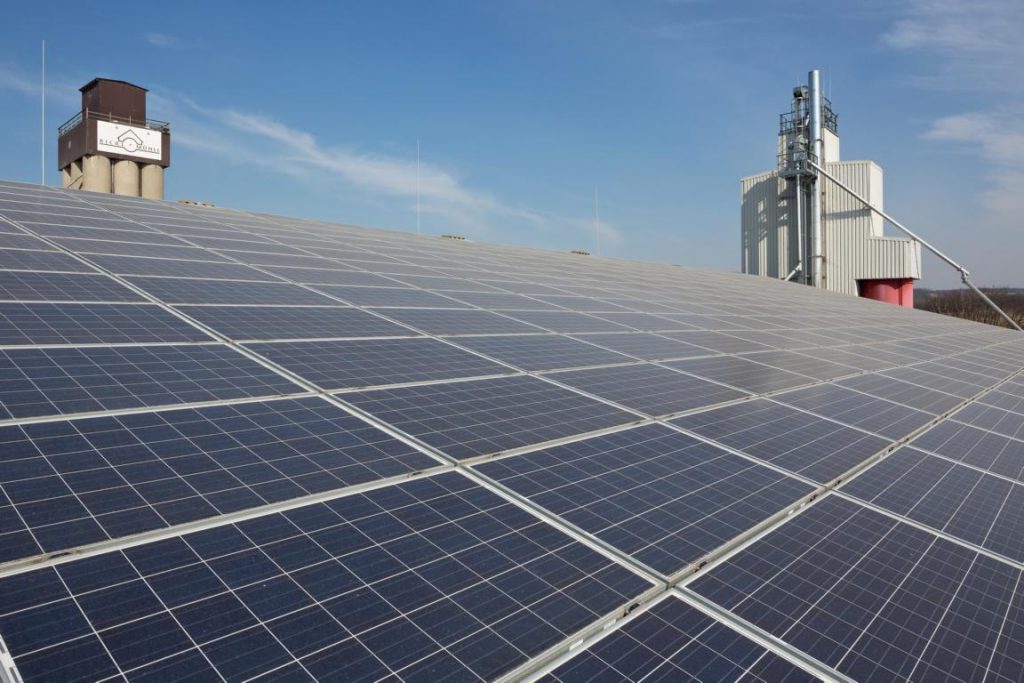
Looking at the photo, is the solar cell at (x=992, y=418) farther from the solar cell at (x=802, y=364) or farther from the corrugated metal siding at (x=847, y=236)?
the corrugated metal siding at (x=847, y=236)

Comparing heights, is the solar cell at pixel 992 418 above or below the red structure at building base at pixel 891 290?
below

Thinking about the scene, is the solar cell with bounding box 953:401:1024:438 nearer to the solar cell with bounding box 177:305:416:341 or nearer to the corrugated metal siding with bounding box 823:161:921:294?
the solar cell with bounding box 177:305:416:341

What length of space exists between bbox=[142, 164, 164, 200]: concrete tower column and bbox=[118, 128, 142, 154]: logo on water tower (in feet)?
3.82

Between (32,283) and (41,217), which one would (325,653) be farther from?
(41,217)

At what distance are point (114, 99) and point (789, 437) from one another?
129ft

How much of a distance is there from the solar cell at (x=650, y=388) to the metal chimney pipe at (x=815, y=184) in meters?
40.9

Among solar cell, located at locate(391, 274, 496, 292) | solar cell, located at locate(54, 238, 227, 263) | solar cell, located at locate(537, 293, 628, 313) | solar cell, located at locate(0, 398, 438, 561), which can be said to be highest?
solar cell, located at locate(54, 238, 227, 263)

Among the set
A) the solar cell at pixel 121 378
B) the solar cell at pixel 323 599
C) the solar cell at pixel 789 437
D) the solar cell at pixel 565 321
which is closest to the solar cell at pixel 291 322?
the solar cell at pixel 121 378

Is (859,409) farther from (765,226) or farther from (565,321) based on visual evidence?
(765,226)

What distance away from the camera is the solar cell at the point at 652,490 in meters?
5.05

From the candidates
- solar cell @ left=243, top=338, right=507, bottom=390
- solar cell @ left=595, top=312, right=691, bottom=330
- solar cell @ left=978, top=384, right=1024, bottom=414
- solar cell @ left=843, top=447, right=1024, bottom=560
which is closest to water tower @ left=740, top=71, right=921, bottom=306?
solar cell @ left=978, top=384, right=1024, bottom=414

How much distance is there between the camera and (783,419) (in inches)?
345

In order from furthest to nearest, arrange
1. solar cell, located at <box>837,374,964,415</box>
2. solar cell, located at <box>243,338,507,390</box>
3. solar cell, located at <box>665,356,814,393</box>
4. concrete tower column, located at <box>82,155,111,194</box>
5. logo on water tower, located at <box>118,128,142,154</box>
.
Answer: logo on water tower, located at <box>118,128,142,154</box>, concrete tower column, located at <box>82,155,111,194</box>, solar cell, located at <box>837,374,964,415</box>, solar cell, located at <box>665,356,814,393</box>, solar cell, located at <box>243,338,507,390</box>

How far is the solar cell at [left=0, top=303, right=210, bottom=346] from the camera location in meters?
7.15
